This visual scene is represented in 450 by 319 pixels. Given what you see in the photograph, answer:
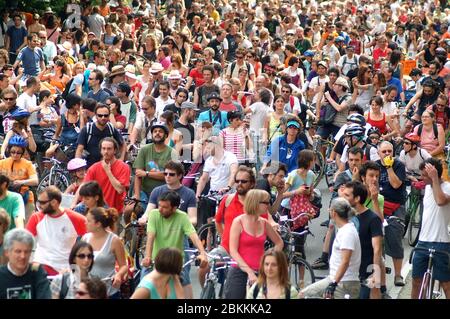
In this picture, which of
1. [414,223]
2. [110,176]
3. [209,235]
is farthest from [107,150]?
[414,223]

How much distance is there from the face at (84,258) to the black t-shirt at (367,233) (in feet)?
9.07

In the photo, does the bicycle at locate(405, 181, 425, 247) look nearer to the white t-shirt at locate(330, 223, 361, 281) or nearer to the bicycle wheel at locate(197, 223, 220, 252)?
the bicycle wheel at locate(197, 223, 220, 252)

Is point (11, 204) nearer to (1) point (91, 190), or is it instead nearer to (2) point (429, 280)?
(1) point (91, 190)

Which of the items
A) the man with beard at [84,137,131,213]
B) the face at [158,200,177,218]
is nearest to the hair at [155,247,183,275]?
the face at [158,200,177,218]

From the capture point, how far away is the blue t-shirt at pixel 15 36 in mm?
28672

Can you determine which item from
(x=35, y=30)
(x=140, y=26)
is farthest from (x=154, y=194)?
(x=140, y=26)

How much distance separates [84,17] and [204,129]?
1411 cm

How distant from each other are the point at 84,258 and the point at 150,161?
449 centimetres

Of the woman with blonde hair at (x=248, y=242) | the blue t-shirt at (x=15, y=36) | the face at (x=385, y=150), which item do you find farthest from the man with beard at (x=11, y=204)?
the blue t-shirt at (x=15, y=36)

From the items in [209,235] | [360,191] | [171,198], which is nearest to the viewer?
[171,198]

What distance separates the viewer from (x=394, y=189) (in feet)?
53.1

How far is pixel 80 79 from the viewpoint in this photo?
2128 centimetres

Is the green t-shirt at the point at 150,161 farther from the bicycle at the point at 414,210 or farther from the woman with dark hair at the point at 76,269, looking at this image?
the woman with dark hair at the point at 76,269
